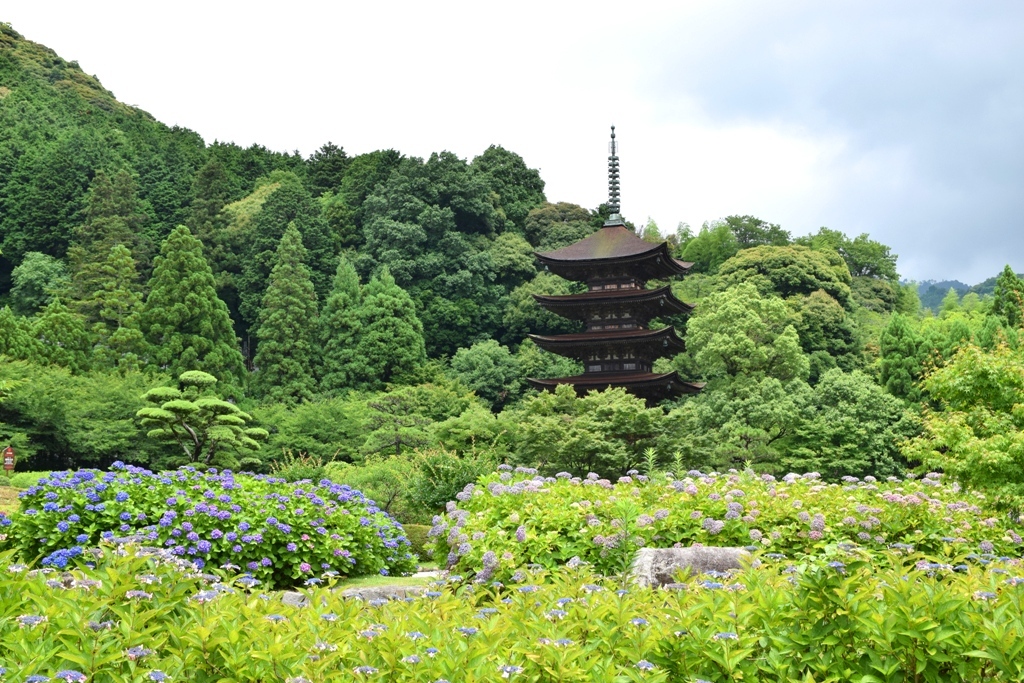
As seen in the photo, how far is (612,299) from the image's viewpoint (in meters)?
27.7

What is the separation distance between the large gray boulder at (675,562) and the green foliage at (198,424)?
54.9 feet

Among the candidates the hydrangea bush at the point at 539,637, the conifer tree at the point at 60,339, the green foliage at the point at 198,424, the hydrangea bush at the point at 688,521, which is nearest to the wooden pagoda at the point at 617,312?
the green foliage at the point at 198,424

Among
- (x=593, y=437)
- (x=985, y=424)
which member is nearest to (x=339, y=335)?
(x=593, y=437)

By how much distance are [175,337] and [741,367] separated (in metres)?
18.0

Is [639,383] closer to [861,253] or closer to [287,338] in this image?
[287,338]

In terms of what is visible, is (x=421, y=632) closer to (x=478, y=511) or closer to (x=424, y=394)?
(x=478, y=511)

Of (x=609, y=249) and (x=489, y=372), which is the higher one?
(x=609, y=249)

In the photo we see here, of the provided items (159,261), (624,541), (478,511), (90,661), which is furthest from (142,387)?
(90,661)

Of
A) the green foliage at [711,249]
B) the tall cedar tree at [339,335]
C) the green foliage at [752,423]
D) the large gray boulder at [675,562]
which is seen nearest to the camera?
the large gray boulder at [675,562]

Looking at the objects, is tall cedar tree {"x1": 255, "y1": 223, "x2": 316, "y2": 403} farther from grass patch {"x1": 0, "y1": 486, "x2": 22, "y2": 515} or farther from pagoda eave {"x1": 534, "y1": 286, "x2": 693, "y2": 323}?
grass patch {"x1": 0, "y1": 486, "x2": 22, "y2": 515}

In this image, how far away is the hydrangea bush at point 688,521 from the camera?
781cm

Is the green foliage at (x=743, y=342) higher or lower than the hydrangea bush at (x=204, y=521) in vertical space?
higher

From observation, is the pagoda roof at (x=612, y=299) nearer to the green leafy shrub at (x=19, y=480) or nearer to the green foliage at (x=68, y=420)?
the green foliage at (x=68, y=420)

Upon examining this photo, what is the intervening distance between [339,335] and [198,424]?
1204cm
